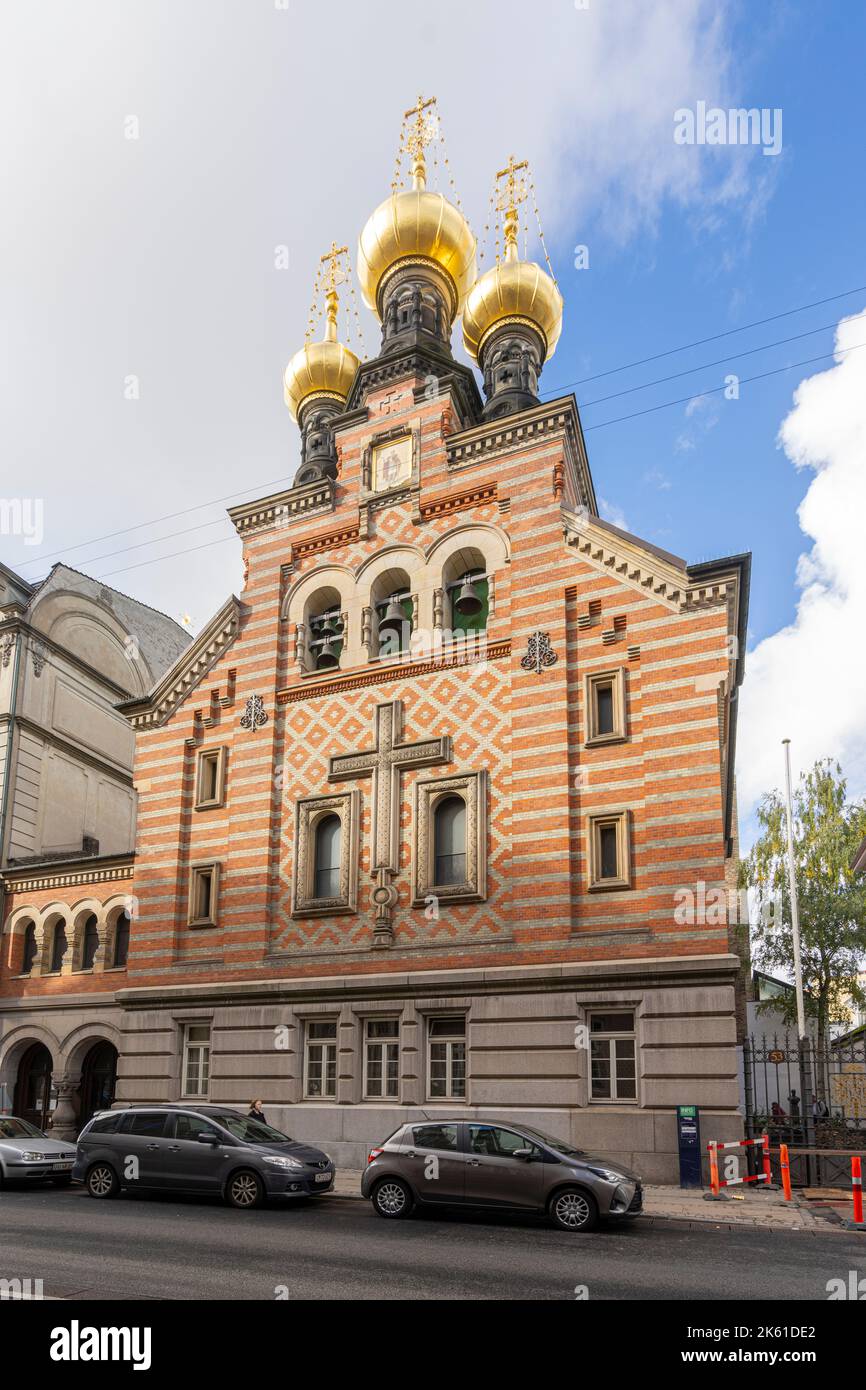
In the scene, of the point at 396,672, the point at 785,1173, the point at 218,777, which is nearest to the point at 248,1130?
the point at 785,1173

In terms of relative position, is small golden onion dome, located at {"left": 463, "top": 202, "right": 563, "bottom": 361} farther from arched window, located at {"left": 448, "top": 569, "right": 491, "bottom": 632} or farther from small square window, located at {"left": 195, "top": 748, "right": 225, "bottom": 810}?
small square window, located at {"left": 195, "top": 748, "right": 225, "bottom": 810}

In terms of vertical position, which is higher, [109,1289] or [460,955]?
[460,955]

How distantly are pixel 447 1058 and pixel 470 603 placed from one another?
10.3 metres

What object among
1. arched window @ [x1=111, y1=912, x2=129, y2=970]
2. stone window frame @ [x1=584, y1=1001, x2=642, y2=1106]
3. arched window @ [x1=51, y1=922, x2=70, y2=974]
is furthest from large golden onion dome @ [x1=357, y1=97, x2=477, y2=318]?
stone window frame @ [x1=584, y1=1001, x2=642, y2=1106]

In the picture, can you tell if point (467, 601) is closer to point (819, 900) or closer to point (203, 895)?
point (203, 895)

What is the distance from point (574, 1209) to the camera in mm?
15180

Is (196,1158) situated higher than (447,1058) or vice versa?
(447,1058)

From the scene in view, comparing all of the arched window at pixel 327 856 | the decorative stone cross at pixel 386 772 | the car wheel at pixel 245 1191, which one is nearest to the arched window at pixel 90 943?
the arched window at pixel 327 856

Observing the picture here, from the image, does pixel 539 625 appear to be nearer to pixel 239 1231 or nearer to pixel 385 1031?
pixel 385 1031

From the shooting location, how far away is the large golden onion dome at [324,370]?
37844 millimetres

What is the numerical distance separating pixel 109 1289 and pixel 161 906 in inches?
687

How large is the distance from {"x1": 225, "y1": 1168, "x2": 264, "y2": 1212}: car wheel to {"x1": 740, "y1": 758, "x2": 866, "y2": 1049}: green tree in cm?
3133

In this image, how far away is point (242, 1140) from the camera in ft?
59.6
